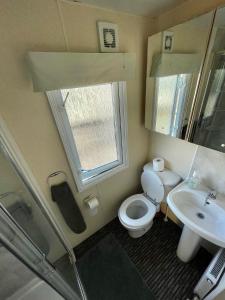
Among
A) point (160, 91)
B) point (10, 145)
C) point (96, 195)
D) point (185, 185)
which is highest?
point (160, 91)

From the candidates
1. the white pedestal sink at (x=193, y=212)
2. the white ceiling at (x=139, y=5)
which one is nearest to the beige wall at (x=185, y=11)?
the white ceiling at (x=139, y=5)

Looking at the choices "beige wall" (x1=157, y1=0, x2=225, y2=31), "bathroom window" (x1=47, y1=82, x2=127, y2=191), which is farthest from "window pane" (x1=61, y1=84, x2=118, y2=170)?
"beige wall" (x1=157, y1=0, x2=225, y2=31)

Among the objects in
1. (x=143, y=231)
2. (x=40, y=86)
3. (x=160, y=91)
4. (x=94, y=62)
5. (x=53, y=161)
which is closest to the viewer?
(x=40, y=86)

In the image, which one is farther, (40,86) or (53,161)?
(53,161)

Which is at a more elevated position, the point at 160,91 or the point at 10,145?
the point at 160,91

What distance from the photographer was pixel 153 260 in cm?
152

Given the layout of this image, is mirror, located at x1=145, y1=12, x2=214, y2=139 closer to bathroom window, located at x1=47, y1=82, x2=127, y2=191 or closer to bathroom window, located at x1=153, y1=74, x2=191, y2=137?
bathroom window, located at x1=153, y1=74, x2=191, y2=137

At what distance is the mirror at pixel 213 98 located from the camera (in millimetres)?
899

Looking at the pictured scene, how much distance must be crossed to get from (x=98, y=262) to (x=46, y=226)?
2.47 feet

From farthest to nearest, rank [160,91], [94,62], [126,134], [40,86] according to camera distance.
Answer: [126,134] → [160,91] → [94,62] → [40,86]

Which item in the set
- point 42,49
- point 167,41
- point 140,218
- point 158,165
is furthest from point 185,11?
point 140,218

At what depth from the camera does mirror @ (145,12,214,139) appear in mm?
988

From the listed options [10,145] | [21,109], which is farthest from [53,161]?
[21,109]

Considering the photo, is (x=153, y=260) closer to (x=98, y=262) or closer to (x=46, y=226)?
(x=98, y=262)
